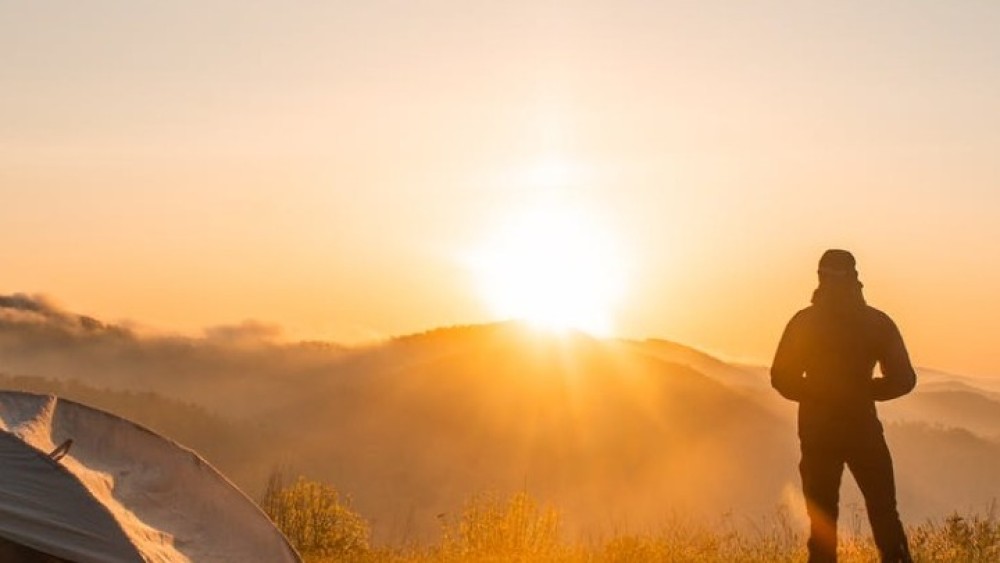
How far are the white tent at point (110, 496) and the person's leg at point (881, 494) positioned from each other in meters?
5.17

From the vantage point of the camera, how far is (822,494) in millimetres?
11531

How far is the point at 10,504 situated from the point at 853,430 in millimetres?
7101

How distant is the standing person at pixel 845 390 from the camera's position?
11391mm

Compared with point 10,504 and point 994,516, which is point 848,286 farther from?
point 10,504

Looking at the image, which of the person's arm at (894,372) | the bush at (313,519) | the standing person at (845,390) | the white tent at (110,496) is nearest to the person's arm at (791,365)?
the standing person at (845,390)

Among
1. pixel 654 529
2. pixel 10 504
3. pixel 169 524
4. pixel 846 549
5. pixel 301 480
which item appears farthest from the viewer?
pixel 301 480

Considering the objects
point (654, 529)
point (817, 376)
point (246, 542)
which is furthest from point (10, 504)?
point (654, 529)

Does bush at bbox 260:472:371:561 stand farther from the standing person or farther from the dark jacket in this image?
the dark jacket

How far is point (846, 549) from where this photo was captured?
14.6 meters

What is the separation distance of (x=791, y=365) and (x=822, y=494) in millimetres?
1198

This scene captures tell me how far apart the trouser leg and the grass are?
2.23m

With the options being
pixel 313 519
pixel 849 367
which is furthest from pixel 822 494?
pixel 313 519

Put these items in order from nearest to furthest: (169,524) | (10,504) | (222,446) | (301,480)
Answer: (10,504) → (169,524) → (301,480) → (222,446)

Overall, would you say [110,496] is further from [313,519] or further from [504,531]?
[313,519]
